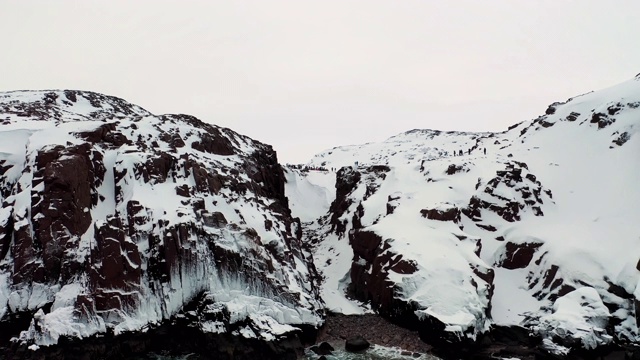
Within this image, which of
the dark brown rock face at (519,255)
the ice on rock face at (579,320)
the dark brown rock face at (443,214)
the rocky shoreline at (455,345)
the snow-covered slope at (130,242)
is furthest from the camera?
the dark brown rock face at (443,214)

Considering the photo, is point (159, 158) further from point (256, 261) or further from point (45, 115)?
point (45, 115)

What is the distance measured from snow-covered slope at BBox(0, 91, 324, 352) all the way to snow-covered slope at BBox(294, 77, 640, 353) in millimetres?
12037

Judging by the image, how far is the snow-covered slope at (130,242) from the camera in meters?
44.2

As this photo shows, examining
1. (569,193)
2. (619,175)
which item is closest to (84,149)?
(569,193)

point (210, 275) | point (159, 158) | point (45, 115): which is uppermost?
point (45, 115)

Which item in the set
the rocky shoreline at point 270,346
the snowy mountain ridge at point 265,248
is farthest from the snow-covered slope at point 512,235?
the rocky shoreline at point 270,346

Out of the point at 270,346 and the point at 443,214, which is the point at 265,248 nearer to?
the point at 270,346

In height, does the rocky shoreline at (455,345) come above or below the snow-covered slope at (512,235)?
below

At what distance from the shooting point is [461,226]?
60.3 metres

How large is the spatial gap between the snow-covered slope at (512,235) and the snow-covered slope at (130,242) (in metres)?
12.0

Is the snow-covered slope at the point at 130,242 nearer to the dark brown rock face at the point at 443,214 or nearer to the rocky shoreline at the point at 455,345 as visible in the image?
the rocky shoreline at the point at 455,345

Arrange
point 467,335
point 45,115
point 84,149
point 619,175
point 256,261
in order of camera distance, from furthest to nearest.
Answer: point 45,115
point 619,175
point 84,149
point 256,261
point 467,335

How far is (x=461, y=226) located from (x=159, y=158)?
138 ft

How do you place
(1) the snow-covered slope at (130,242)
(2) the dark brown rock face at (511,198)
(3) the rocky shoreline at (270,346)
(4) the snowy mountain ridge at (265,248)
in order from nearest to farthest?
(3) the rocky shoreline at (270,346) → (4) the snowy mountain ridge at (265,248) → (1) the snow-covered slope at (130,242) → (2) the dark brown rock face at (511,198)
